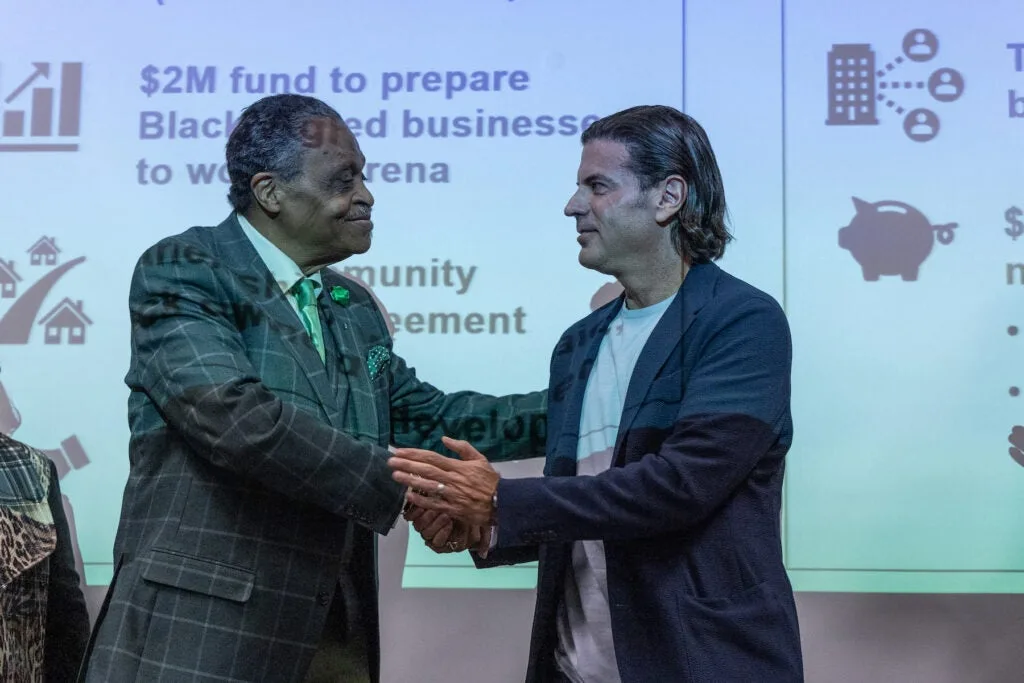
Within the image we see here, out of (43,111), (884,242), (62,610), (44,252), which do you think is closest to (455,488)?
(62,610)

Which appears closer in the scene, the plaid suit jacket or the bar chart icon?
the plaid suit jacket

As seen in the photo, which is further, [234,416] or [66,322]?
[66,322]

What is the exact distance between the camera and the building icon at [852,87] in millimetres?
3061

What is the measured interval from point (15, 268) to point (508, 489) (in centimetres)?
176

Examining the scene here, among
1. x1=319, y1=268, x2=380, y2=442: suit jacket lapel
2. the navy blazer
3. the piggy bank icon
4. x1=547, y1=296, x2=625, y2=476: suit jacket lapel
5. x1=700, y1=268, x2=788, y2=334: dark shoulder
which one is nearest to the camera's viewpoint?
the navy blazer

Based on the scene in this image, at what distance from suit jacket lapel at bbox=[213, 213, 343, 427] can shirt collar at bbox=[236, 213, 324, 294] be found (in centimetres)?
4

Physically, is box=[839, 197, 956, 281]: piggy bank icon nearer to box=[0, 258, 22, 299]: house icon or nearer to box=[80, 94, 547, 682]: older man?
box=[80, 94, 547, 682]: older man

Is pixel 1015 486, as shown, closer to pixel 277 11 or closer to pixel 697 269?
pixel 697 269

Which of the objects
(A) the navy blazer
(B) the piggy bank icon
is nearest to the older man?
(A) the navy blazer

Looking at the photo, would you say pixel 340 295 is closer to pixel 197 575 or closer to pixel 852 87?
pixel 197 575

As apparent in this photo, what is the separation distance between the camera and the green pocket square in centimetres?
252

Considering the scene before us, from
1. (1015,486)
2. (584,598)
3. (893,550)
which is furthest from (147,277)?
(1015,486)

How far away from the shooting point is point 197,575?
214 centimetres

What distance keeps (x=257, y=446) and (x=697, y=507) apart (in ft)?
2.56
